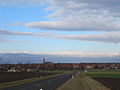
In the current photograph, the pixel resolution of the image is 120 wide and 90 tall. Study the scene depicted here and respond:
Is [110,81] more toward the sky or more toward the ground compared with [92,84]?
more toward the sky

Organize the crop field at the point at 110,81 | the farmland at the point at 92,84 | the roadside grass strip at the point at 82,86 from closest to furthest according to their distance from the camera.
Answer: the roadside grass strip at the point at 82,86 < the farmland at the point at 92,84 < the crop field at the point at 110,81

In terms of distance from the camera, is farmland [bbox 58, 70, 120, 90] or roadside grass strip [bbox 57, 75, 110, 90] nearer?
roadside grass strip [bbox 57, 75, 110, 90]

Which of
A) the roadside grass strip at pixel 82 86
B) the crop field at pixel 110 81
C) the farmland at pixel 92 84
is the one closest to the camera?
the roadside grass strip at pixel 82 86

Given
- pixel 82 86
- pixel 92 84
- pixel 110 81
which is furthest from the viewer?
pixel 110 81

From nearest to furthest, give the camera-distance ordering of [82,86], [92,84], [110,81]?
[82,86]
[92,84]
[110,81]

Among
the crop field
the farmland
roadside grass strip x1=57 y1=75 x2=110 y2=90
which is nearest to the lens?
roadside grass strip x1=57 y1=75 x2=110 y2=90

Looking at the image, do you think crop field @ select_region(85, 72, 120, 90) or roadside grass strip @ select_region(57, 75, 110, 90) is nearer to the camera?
roadside grass strip @ select_region(57, 75, 110, 90)

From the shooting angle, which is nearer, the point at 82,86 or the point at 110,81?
the point at 82,86

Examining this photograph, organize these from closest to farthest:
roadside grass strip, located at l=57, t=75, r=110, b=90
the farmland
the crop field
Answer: roadside grass strip, located at l=57, t=75, r=110, b=90
the farmland
the crop field

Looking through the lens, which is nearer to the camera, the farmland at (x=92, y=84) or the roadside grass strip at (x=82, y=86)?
the roadside grass strip at (x=82, y=86)

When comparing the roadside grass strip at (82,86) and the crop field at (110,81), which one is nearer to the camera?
the roadside grass strip at (82,86)

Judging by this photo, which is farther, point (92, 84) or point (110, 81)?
point (110, 81)

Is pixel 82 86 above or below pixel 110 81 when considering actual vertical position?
below

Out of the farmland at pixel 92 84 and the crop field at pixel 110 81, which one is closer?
the farmland at pixel 92 84
